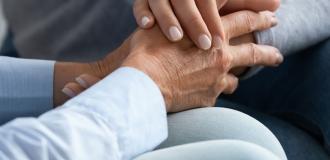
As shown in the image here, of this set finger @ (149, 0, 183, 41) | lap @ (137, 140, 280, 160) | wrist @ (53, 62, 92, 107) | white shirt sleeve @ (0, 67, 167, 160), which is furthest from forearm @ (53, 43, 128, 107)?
lap @ (137, 140, 280, 160)

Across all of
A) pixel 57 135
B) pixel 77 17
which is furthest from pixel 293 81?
pixel 57 135

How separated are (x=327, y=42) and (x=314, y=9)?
0.07 m

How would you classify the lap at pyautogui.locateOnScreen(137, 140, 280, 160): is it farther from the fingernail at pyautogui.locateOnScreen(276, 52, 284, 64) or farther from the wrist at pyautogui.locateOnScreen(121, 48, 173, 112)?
the fingernail at pyautogui.locateOnScreen(276, 52, 284, 64)

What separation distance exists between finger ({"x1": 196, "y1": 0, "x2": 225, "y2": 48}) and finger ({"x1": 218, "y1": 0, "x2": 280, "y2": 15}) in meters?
0.10

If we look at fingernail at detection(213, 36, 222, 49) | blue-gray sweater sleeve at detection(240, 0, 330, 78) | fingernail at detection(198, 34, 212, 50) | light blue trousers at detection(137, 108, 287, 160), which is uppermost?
fingernail at detection(198, 34, 212, 50)

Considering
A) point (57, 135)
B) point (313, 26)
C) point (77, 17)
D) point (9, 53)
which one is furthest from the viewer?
point (9, 53)

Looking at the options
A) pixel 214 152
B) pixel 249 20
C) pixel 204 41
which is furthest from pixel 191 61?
pixel 214 152

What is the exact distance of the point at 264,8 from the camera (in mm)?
949

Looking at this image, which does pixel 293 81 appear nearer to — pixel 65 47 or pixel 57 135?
pixel 65 47

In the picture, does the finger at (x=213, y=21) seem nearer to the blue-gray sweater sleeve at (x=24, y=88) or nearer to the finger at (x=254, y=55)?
the finger at (x=254, y=55)

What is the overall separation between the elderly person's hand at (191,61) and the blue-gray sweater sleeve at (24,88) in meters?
0.05

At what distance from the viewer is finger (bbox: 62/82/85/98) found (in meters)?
0.87

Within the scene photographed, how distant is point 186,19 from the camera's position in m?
0.84

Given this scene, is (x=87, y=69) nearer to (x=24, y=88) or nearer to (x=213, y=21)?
(x=24, y=88)
